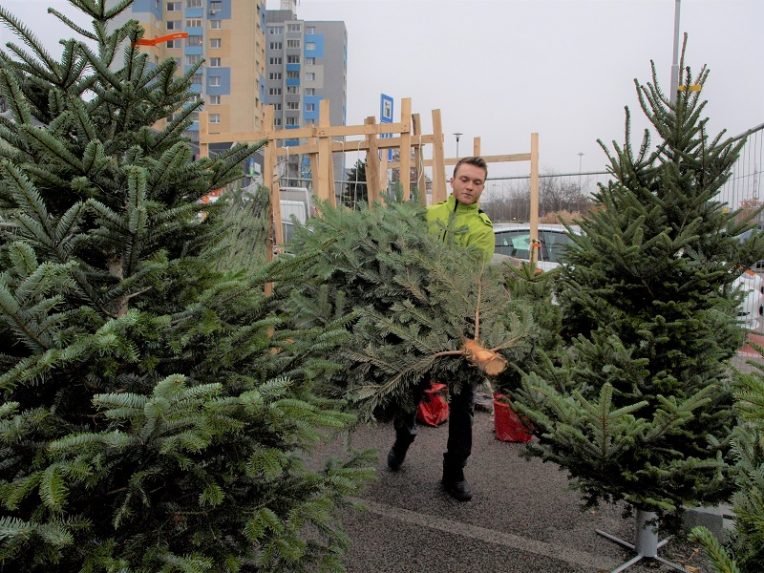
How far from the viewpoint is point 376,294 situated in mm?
2756

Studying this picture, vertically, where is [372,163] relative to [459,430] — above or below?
above

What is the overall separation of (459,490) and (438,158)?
5.34m

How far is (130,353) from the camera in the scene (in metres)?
1.44

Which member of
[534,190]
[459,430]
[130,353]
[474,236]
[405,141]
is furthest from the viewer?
[534,190]

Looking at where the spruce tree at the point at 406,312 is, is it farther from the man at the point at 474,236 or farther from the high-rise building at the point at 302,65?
the high-rise building at the point at 302,65

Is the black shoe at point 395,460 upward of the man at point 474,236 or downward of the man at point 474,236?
downward

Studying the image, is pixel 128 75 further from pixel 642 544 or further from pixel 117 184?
pixel 642 544

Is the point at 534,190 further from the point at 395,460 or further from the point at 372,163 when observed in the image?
the point at 395,460

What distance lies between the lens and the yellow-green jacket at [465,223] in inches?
126

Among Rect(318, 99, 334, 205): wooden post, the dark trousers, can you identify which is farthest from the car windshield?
the dark trousers

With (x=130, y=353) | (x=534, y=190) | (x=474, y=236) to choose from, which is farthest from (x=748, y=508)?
(x=534, y=190)

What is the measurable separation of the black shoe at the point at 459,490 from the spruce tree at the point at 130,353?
2227 mm

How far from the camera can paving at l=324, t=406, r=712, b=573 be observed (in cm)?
321

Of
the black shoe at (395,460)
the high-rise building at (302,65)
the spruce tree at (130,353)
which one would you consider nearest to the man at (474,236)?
the black shoe at (395,460)
